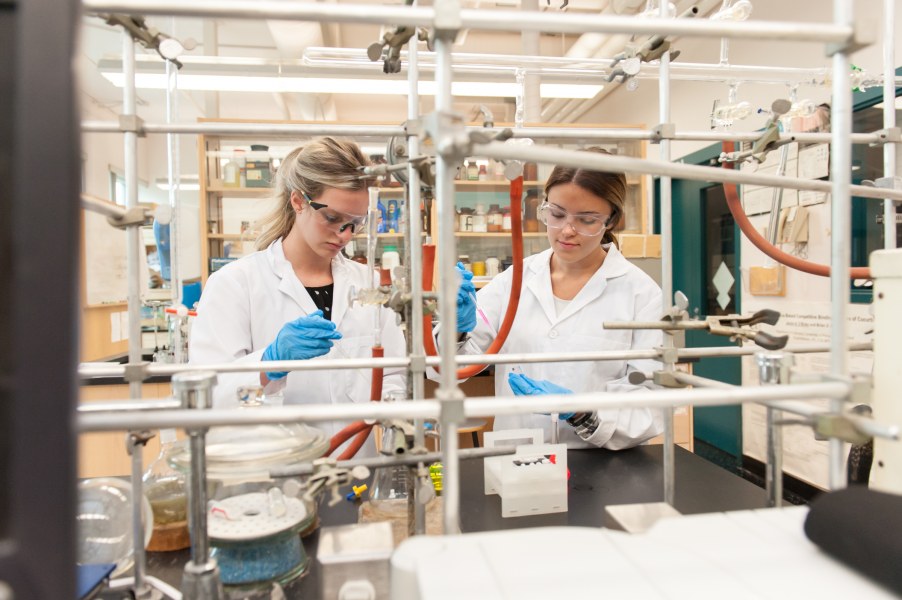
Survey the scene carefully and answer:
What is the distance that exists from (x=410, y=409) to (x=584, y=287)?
1.44 meters

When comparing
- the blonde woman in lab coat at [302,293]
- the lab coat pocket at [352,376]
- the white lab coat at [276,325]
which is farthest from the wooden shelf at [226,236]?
the lab coat pocket at [352,376]

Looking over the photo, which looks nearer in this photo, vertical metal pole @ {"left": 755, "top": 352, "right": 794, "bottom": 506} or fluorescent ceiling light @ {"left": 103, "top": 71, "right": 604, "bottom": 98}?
vertical metal pole @ {"left": 755, "top": 352, "right": 794, "bottom": 506}

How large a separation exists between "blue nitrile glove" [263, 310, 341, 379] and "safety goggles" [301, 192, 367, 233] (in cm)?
36

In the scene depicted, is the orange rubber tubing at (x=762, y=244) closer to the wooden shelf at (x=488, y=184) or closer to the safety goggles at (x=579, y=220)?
the safety goggles at (x=579, y=220)

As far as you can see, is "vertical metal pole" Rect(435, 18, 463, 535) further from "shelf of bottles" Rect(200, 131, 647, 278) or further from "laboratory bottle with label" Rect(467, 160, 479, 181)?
"laboratory bottle with label" Rect(467, 160, 479, 181)

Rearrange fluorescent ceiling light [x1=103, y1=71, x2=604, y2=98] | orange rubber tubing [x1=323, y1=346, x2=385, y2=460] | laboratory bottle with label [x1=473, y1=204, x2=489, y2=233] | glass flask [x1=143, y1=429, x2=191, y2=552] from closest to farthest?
1. glass flask [x1=143, y1=429, x2=191, y2=552]
2. orange rubber tubing [x1=323, y1=346, x2=385, y2=460]
3. fluorescent ceiling light [x1=103, y1=71, x2=604, y2=98]
4. laboratory bottle with label [x1=473, y1=204, x2=489, y2=233]

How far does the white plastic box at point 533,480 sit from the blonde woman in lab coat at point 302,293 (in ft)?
1.84

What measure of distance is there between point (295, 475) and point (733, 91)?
58.4 inches

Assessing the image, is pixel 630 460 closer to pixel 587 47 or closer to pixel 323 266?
pixel 323 266

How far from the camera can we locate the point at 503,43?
16.1 ft

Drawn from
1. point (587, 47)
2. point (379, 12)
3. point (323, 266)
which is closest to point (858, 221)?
point (587, 47)

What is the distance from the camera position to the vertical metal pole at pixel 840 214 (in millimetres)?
679

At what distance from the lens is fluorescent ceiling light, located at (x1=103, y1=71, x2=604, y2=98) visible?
126 inches

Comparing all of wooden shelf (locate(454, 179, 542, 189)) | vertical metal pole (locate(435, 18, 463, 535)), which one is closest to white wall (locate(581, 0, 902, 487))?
wooden shelf (locate(454, 179, 542, 189))
